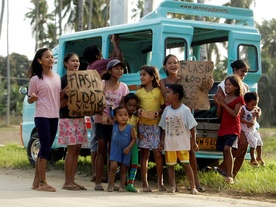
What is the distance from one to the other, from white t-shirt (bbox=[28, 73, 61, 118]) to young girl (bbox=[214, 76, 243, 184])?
2.33 meters

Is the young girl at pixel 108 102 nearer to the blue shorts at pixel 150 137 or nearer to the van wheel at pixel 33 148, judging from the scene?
the blue shorts at pixel 150 137

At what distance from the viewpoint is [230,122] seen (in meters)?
9.68

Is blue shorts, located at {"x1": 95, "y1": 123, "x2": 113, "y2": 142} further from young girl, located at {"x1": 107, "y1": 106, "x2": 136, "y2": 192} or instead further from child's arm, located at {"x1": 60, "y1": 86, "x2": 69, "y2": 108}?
child's arm, located at {"x1": 60, "y1": 86, "x2": 69, "y2": 108}

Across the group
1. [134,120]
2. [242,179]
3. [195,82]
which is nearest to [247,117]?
[242,179]

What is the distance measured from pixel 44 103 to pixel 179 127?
1.74 metres

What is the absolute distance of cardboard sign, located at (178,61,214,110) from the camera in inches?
374

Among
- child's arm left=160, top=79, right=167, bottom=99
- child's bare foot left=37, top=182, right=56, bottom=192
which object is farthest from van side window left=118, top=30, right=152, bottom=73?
child's bare foot left=37, top=182, right=56, bottom=192

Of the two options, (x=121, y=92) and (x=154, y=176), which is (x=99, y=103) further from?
(x=154, y=176)

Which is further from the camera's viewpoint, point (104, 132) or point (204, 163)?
point (204, 163)

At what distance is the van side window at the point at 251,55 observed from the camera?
11.0 m

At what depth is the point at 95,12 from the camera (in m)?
50.9

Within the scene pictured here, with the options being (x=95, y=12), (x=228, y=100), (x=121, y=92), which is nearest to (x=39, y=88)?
(x=121, y=92)

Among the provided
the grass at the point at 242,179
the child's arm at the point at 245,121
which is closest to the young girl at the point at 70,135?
the grass at the point at 242,179

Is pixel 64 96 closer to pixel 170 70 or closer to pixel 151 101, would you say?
pixel 151 101
